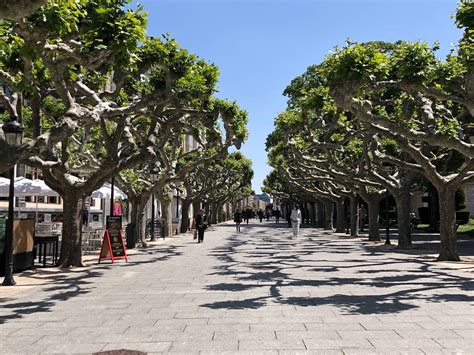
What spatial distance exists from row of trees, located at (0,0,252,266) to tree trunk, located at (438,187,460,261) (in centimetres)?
884

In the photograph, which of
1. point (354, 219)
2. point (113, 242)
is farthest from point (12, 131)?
point (354, 219)

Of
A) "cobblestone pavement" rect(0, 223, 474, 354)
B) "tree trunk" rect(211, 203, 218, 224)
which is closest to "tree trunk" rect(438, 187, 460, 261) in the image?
"cobblestone pavement" rect(0, 223, 474, 354)

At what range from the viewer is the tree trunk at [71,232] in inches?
547

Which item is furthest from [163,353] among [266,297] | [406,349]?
[266,297]

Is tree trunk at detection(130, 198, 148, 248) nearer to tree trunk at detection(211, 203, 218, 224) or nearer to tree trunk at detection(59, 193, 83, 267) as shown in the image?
tree trunk at detection(59, 193, 83, 267)

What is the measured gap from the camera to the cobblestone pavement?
5.76 meters

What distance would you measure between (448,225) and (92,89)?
1251cm

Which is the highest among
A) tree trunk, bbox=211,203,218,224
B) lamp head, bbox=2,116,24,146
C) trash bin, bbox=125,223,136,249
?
lamp head, bbox=2,116,24,146

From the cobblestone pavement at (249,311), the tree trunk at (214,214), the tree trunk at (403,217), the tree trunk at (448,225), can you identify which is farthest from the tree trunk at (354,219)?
the tree trunk at (214,214)

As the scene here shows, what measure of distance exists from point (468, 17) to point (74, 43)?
941 cm

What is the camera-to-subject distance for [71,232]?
1390 centimetres

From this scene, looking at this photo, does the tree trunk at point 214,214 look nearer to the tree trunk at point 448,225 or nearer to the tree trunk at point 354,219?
the tree trunk at point 354,219

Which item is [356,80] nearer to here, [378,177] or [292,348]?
[292,348]

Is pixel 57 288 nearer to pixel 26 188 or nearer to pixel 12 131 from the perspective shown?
pixel 12 131
